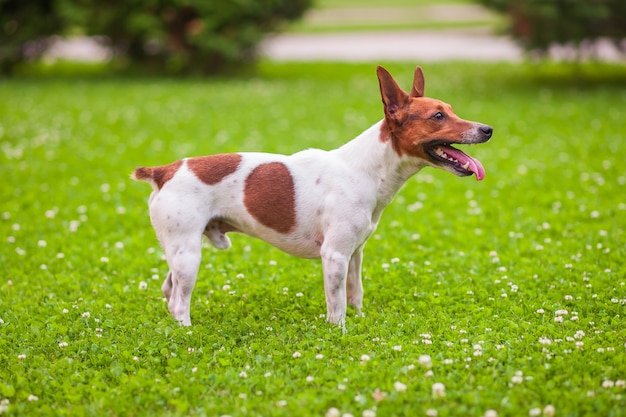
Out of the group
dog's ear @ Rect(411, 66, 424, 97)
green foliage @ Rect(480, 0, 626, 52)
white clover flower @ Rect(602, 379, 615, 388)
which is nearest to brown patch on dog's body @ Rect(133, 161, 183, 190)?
dog's ear @ Rect(411, 66, 424, 97)

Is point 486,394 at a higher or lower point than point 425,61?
higher

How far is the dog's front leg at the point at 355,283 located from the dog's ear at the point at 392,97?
1294 millimetres

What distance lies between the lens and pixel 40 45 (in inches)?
862

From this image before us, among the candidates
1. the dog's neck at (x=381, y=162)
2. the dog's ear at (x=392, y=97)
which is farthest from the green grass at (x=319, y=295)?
the dog's ear at (x=392, y=97)

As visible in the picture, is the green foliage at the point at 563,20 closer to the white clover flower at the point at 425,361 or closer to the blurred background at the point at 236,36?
the blurred background at the point at 236,36

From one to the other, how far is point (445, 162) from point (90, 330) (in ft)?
10.4

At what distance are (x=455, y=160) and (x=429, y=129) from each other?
32 centimetres

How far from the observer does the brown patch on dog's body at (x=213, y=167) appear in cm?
590

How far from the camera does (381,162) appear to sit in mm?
5801

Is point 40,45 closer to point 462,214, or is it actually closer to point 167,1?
point 167,1

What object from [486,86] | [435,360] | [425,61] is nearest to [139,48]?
[425,61]

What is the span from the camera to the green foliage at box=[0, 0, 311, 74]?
66.1ft

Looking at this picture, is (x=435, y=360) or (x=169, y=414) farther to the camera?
(x=435, y=360)

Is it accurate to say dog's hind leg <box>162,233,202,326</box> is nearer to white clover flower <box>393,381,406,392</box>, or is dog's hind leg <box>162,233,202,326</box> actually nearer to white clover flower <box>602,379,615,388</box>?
white clover flower <box>393,381,406,392</box>
